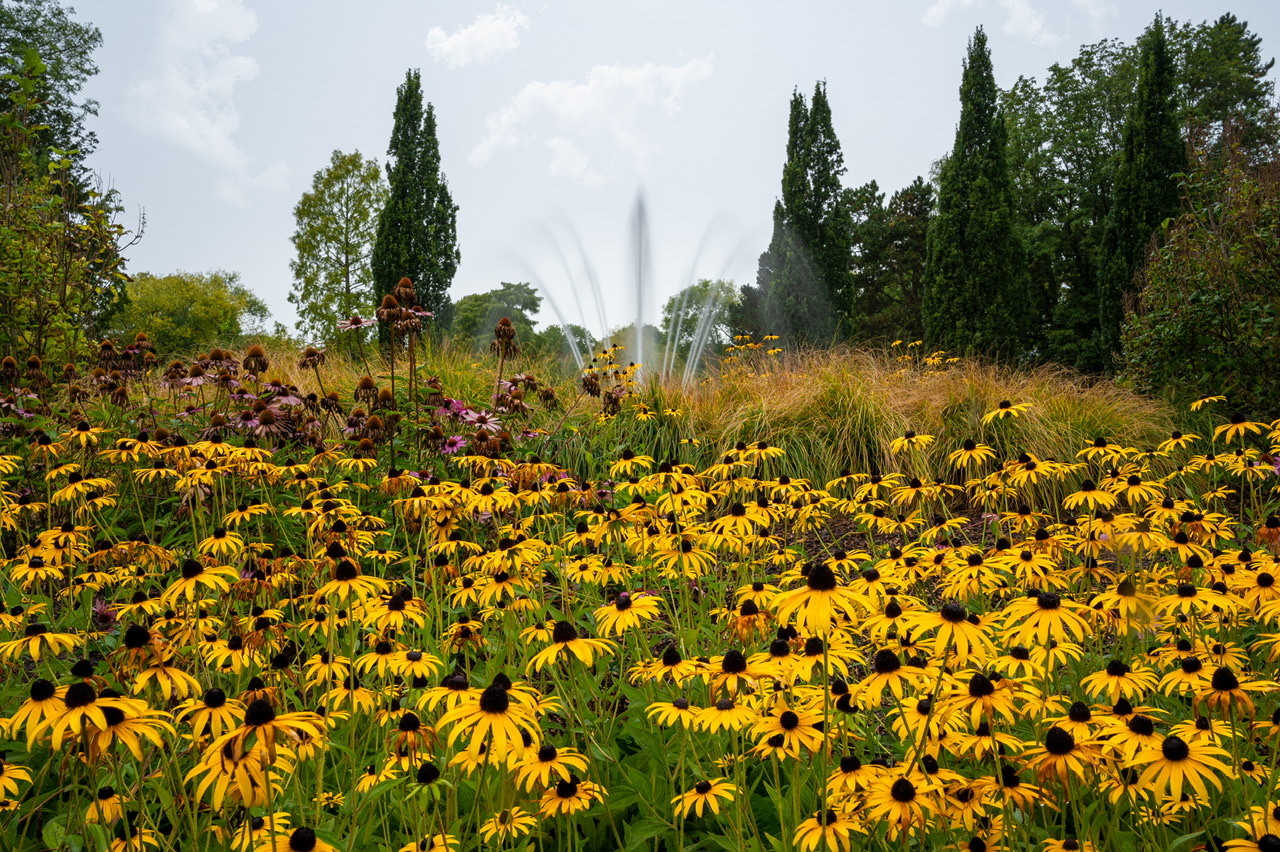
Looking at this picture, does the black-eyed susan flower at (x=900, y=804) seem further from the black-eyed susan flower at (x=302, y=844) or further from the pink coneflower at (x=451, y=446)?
the pink coneflower at (x=451, y=446)

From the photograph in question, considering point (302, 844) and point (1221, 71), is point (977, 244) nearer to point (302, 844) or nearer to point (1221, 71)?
point (1221, 71)

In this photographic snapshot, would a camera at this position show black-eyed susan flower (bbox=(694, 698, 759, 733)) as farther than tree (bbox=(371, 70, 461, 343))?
No

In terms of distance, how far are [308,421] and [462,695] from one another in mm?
3540

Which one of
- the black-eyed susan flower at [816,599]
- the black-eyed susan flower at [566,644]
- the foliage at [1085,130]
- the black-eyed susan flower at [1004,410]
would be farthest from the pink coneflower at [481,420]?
the foliage at [1085,130]

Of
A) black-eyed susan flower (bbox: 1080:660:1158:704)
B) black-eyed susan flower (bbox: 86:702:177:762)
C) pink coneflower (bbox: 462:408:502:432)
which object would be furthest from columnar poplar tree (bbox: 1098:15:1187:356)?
black-eyed susan flower (bbox: 86:702:177:762)

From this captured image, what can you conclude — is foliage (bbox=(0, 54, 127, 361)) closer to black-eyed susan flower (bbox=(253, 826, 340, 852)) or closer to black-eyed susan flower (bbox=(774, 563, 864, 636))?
black-eyed susan flower (bbox=(253, 826, 340, 852))

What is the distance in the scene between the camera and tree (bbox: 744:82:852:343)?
1897 centimetres

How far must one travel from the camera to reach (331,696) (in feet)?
6.22

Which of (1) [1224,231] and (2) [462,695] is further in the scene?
(1) [1224,231]

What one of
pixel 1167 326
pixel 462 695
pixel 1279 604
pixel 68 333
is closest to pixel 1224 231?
pixel 1167 326

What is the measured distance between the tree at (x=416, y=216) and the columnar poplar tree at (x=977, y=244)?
11.8m

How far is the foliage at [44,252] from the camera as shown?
19.0 feet

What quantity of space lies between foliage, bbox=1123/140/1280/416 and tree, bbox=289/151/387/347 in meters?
21.2

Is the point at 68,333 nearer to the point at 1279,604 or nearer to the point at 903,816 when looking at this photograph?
the point at 903,816
